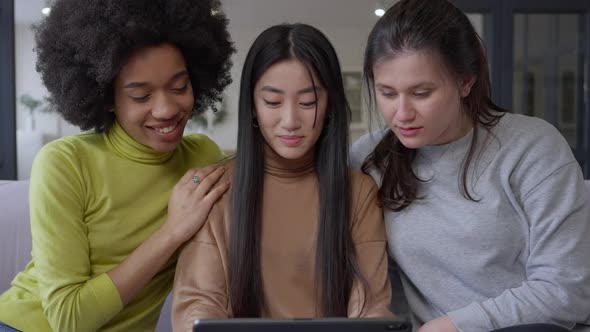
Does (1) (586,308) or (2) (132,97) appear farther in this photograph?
(2) (132,97)

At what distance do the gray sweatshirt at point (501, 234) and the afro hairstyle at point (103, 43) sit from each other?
0.57 m

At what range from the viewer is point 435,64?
1364 mm

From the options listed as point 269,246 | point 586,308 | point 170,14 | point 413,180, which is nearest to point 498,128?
point 413,180

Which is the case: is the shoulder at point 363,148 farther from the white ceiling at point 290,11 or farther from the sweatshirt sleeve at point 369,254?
the white ceiling at point 290,11

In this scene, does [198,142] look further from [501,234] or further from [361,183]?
[501,234]

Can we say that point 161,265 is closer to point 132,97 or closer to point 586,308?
point 132,97

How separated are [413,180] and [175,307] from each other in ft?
1.86

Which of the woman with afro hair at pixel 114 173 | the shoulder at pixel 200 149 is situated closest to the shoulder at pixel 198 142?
the shoulder at pixel 200 149

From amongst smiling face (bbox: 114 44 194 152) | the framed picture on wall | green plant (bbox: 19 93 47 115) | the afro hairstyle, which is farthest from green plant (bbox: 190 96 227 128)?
smiling face (bbox: 114 44 194 152)

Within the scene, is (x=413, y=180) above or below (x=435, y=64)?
below

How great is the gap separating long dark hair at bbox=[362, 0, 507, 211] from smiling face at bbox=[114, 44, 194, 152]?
408 mm

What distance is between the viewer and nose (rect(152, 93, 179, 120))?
1.45m

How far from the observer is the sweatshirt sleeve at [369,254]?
1413mm

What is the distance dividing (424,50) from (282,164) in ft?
1.28
